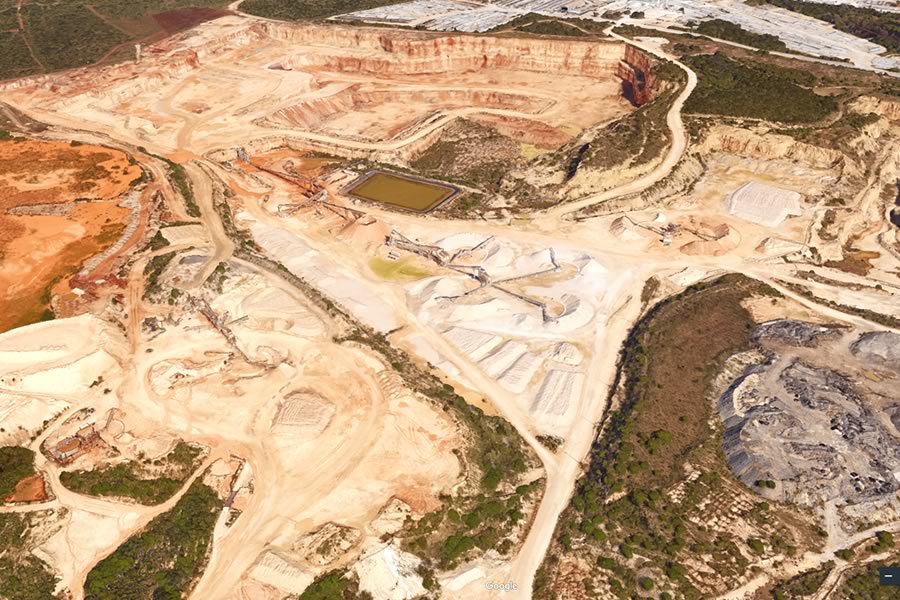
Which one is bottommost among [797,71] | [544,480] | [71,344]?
[544,480]

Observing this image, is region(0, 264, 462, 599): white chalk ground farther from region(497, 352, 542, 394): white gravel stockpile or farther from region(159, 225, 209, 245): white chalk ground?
region(159, 225, 209, 245): white chalk ground

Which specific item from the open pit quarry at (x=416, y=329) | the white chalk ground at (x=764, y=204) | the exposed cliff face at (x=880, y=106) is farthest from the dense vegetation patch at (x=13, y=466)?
the exposed cliff face at (x=880, y=106)

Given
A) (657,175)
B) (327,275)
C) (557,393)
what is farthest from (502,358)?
(657,175)

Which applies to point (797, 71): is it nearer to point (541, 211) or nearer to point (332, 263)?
point (541, 211)

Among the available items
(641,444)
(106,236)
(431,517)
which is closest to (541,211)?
(641,444)

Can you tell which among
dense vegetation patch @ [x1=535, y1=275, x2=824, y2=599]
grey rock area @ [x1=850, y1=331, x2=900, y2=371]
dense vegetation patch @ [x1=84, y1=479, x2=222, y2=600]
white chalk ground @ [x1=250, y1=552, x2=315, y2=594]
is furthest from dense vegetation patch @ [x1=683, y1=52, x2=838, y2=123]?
dense vegetation patch @ [x1=84, y1=479, x2=222, y2=600]

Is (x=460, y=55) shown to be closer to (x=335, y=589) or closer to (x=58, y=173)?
(x=58, y=173)

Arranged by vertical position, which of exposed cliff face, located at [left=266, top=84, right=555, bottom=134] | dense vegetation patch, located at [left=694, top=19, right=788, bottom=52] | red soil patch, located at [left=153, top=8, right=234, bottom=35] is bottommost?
exposed cliff face, located at [left=266, top=84, right=555, bottom=134]
